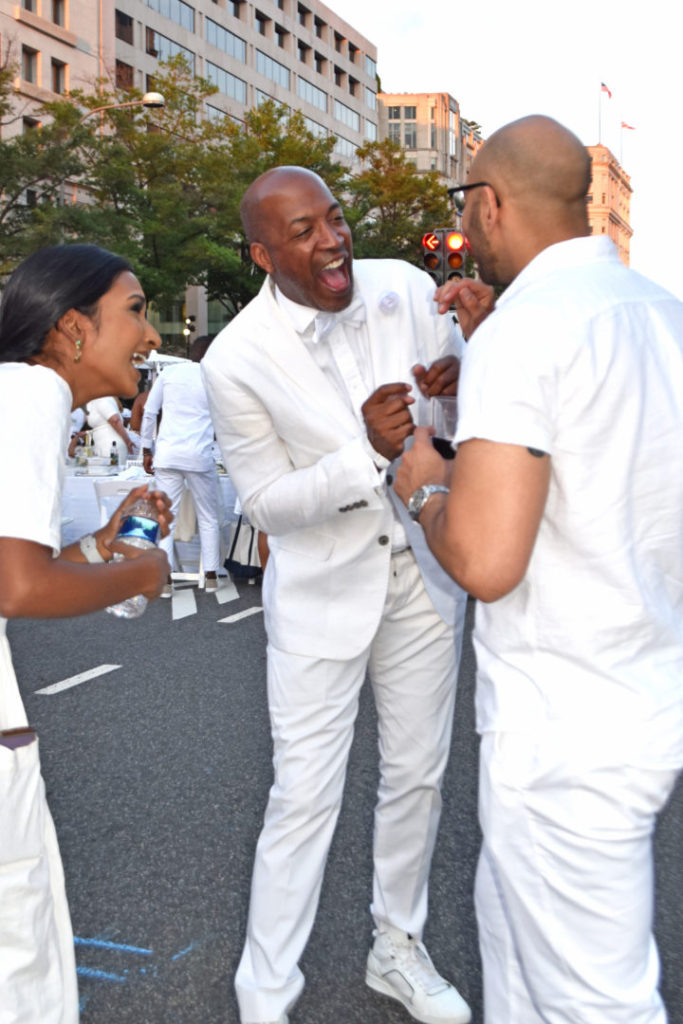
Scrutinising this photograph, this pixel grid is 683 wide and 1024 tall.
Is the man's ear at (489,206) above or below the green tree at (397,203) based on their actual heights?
below

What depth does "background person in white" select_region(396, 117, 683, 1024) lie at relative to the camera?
1682 mm

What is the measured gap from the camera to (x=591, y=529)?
1.74 m

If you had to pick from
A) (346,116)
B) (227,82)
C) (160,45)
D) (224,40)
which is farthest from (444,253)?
(346,116)

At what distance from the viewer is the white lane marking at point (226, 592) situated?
29.8 feet

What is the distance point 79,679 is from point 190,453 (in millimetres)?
3232

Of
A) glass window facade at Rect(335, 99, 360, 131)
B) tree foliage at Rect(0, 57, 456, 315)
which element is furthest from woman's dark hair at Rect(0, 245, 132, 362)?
glass window facade at Rect(335, 99, 360, 131)

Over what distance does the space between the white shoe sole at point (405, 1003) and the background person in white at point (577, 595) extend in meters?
1.11

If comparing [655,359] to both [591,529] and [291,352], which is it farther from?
[291,352]

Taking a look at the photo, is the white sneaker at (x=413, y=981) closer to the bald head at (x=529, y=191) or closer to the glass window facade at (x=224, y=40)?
the bald head at (x=529, y=191)

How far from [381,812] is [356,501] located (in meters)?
0.92

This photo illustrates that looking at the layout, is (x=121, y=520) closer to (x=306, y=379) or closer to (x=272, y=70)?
(x=306, y=379)

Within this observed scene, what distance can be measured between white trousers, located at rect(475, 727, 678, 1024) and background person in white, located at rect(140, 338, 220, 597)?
292 inches

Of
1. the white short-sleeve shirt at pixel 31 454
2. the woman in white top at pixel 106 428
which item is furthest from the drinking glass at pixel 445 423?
the woman in white top at pixel 106 428

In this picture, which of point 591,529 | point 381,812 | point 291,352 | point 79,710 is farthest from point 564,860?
point 79,710
